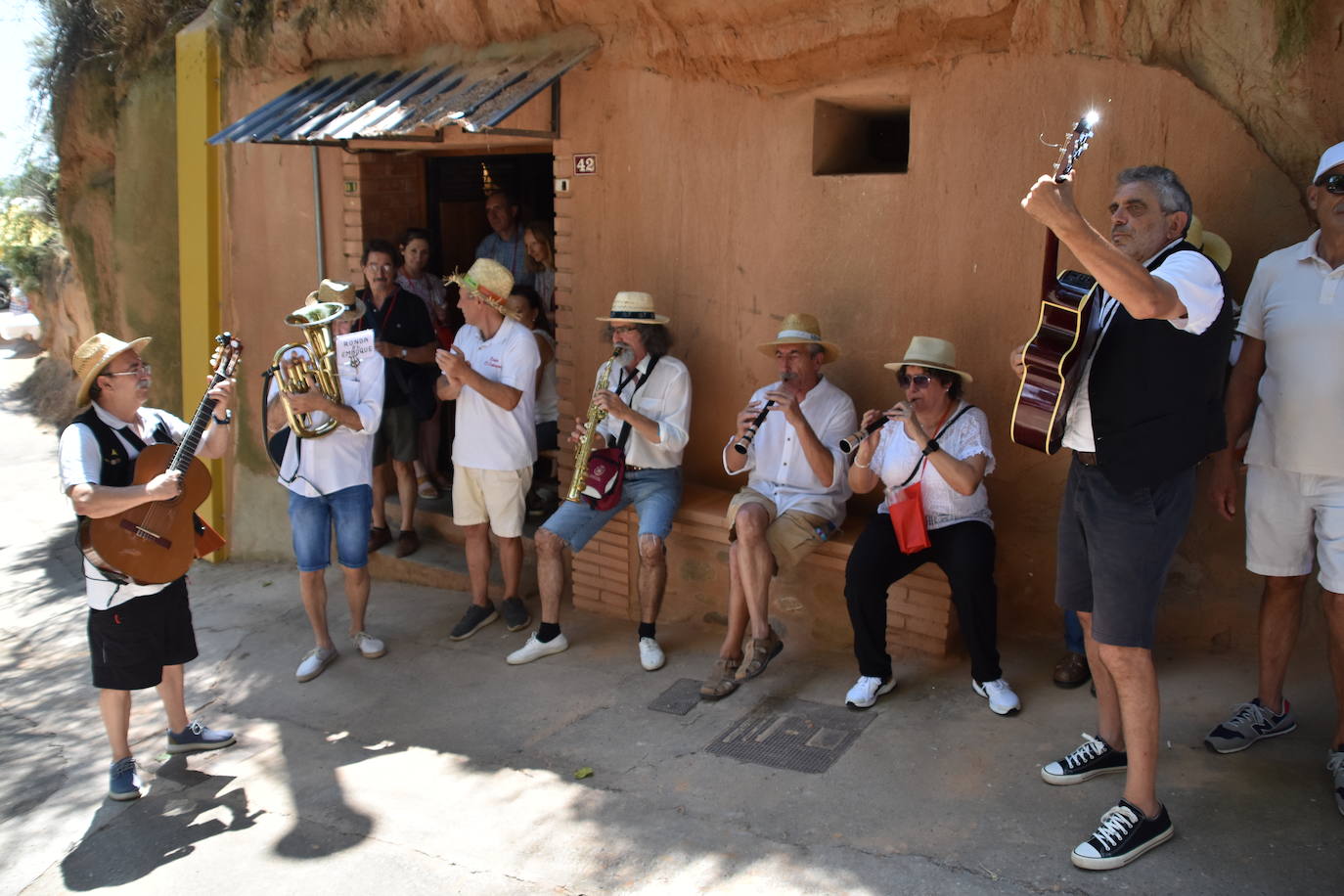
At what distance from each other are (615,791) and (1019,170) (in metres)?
3.12

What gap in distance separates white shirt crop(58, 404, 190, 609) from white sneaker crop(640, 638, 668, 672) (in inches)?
87.4

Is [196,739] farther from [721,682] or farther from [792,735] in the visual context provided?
[792,735]

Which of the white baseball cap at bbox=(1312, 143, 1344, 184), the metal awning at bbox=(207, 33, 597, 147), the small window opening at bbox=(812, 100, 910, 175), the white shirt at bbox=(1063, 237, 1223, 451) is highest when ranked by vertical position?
the metal awning at bbox=(207, 33, 597, 147)

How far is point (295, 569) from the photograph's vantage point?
318 inches

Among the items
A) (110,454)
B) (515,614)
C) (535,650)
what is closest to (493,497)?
(515,614)

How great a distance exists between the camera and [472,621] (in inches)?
255

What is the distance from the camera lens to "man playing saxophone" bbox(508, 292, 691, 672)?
19.0 feet

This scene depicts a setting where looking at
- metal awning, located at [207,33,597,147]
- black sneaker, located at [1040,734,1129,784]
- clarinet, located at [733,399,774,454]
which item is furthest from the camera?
metal awning, located at [207,33,597,147]

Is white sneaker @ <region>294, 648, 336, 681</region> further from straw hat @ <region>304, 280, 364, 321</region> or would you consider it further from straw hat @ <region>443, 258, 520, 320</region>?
straw hat @ <region>443, 258, 520, 320</region>

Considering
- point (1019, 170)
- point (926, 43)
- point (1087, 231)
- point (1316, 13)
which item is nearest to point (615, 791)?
point (1087, 231)

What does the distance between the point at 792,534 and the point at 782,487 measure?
0.29 meters

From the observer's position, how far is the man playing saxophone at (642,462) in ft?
19.0

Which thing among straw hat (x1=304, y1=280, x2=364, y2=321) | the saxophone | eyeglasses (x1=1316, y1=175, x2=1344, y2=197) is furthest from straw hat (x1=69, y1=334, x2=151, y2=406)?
eyeglasses (x1=1316, y1=175, x2=1344, y2=197)

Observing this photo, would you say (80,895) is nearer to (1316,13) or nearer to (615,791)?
(615,791)
